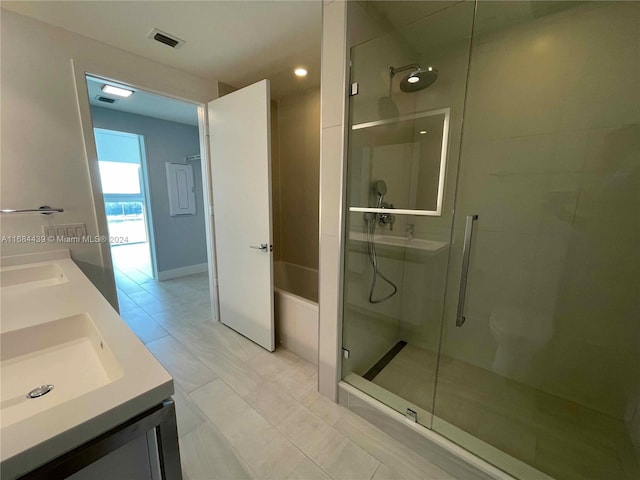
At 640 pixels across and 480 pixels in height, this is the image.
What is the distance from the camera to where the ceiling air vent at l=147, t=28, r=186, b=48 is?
167cm

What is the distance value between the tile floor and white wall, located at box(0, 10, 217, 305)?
1010 millimetres

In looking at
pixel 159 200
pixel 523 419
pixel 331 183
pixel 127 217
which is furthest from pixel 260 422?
pixel 127 217

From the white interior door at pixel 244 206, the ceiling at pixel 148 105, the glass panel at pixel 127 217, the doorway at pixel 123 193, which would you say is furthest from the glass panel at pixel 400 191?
the glass panel at pixel 127 217

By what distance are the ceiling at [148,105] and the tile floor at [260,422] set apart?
2.36 m

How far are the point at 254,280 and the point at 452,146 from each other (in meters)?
1.82

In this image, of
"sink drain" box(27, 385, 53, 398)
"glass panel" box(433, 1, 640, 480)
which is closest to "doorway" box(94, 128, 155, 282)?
"sink drain" box(27, 385, 53, 398)

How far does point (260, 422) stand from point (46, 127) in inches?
88.8

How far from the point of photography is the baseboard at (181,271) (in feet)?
12.9

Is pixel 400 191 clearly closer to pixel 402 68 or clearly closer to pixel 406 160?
pixel 406 160

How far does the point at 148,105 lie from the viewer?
3094 mm

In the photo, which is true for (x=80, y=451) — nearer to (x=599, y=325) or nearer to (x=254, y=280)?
(x=254, y=280)

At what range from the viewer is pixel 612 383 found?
5.10 ft

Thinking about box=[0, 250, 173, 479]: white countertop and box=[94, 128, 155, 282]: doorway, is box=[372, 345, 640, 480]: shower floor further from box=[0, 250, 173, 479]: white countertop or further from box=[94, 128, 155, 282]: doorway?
box=[94, 128, 155, 282]: doorway

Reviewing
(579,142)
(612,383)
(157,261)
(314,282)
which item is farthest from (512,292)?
(157,261)
